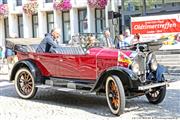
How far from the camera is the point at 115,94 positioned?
8.78m

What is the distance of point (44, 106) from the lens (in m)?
9.95

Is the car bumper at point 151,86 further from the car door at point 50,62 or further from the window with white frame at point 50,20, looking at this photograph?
the window with white frame at point 50,20

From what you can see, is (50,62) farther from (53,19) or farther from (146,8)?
(53,19)

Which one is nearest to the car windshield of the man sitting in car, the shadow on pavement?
the man sitting in car

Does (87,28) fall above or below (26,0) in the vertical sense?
below

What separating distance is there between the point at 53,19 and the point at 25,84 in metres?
18.6

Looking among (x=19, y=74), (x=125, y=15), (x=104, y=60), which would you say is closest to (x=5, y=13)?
(x=125, y=15)

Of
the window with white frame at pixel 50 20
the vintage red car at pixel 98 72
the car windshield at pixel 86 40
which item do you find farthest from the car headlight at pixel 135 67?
the window with white frame at pixel 50 20

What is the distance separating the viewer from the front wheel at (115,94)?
8.50m

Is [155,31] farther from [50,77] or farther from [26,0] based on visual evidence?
[26,0]

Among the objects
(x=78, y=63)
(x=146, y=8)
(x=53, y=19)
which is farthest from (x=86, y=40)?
(x=53, y=19)

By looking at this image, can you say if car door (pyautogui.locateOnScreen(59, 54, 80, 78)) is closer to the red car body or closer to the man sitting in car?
the red car body

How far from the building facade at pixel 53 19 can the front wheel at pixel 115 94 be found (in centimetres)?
1605

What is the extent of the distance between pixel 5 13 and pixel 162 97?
2342 centimetres
